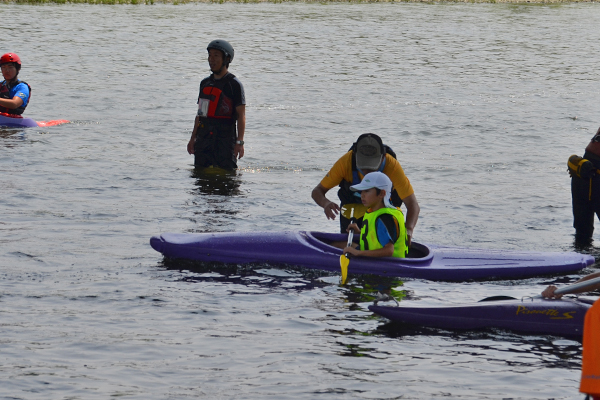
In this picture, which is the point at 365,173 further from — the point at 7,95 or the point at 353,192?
the point at 7,95

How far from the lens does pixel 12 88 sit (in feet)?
43.3

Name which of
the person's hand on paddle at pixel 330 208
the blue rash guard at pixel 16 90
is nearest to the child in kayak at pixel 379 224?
the person's hand on paddle at pixel 330 208

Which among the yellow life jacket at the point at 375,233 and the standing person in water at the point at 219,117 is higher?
the standing person in water at the point at 219,117

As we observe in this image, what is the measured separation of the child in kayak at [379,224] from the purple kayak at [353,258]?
84 mm

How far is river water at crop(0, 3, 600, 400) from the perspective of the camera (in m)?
5.59

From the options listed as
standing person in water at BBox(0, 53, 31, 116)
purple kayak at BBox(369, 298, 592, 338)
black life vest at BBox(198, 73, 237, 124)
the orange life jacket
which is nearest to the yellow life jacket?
purple kayak at BBox(369, 298, 592, 338)

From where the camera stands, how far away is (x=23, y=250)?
8.10 m

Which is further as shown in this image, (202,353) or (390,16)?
(390,16)

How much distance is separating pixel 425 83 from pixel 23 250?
49.2ft

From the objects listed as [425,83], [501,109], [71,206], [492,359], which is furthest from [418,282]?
[425,83]

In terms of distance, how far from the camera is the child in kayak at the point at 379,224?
6.90 metres

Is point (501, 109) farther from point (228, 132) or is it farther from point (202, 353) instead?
point (202, 353)

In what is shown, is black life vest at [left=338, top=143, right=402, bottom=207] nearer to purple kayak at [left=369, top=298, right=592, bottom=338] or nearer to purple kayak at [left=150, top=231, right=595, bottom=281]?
purple kayak at [left=150, top=231, right=595, bottom=281]

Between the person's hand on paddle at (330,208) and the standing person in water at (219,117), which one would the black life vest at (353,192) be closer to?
the person's hand on paddle at (330,208)
